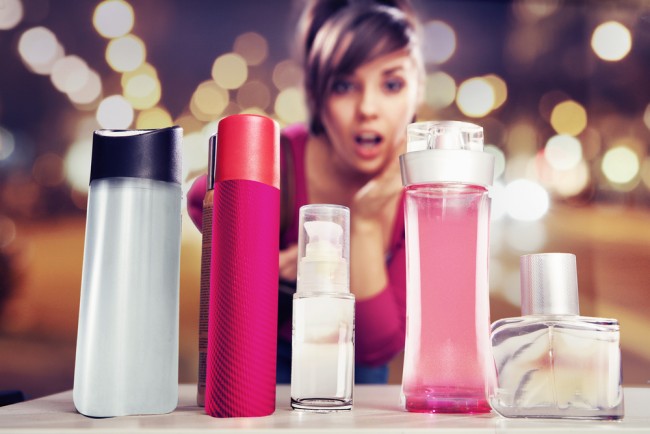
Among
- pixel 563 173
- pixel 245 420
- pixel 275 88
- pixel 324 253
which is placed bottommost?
pixel 245 420

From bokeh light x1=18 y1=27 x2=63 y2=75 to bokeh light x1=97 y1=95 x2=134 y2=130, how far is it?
0.11 meters

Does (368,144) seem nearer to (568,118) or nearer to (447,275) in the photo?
(568,118)

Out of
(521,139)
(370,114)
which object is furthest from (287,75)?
(521,139)

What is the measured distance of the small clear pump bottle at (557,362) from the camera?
13.4 inches

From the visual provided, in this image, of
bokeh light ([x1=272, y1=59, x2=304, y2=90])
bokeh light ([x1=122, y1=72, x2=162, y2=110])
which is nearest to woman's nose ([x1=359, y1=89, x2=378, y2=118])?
bokeh light ([x1=272, y1=59, x2=304, y2=90])

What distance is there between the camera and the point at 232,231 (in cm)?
34

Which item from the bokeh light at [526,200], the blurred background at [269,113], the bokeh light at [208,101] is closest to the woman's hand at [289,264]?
the blurred background at [269,113]

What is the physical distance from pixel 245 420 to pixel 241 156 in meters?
0.16

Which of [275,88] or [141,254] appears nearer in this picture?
[141,254]

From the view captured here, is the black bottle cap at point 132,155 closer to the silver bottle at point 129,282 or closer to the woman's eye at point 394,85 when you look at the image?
the silver bottle at point 129,282

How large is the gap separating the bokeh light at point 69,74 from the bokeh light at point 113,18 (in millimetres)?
66

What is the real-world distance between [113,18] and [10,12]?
0.17m

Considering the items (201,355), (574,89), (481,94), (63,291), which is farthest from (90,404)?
(574,89)

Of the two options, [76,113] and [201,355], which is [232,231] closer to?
[201,355]
